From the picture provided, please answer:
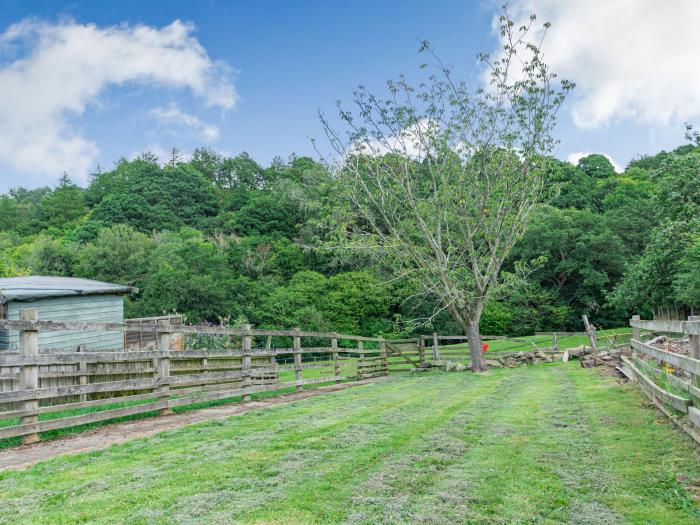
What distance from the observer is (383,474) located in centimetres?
425

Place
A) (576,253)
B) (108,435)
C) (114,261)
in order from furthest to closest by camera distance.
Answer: (114,261)
(576,253)
(108,435)

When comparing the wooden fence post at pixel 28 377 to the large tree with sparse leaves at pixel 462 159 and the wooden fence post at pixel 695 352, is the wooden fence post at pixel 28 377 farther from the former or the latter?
the large tree with sparse leaves at pixel 462 159

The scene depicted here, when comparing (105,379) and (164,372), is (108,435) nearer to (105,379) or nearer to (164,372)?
(164,372)

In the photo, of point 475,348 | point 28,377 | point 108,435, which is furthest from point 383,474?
point 475,348

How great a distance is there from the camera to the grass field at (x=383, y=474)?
3.41 m

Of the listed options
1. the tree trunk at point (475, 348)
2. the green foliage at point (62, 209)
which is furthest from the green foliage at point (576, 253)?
the green foliage at point (62, 209)

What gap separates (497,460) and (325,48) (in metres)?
22.7

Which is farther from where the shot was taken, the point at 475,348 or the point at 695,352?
the point at 475,348

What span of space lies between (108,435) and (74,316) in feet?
46.9

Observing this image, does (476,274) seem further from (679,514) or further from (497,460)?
(679,514)

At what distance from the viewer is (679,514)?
3332 mm

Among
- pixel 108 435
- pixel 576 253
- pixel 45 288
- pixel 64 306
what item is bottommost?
pixel 108 435

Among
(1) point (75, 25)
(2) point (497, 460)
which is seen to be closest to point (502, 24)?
(1) point (75, 25)

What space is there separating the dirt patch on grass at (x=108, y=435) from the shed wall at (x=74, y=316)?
9955 millimetres
